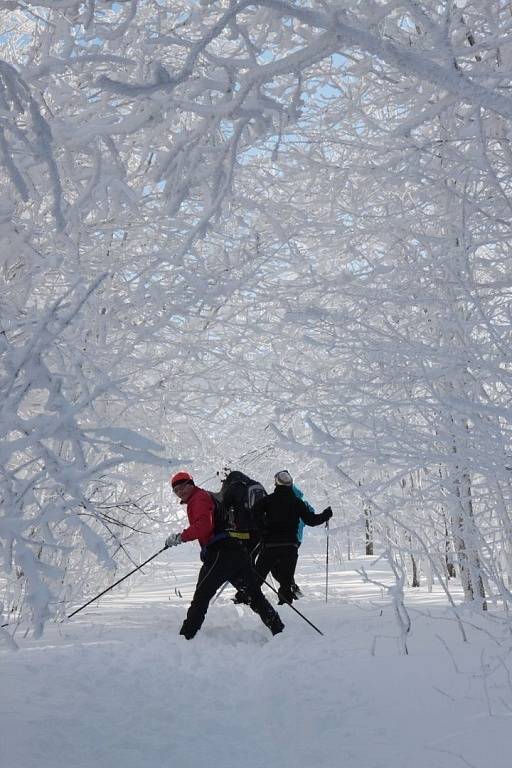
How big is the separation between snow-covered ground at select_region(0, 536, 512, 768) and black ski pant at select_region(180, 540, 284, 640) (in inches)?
6.9

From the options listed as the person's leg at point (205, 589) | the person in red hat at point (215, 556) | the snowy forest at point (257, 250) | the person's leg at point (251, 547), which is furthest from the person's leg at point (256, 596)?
the person's leg at point (251, 547)

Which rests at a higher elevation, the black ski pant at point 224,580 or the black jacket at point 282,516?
the black jacket at point 282,516

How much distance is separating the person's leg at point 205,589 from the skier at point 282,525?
1.35 metres

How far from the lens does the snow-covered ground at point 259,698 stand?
3.46 meters

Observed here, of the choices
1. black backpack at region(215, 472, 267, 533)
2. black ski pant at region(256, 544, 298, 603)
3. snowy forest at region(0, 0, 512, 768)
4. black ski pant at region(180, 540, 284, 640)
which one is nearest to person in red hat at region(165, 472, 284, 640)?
black ski pant at region(180, 540, 284, 640)

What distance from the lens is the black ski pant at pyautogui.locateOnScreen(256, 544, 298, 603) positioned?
27.8 ft

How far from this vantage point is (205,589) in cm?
665

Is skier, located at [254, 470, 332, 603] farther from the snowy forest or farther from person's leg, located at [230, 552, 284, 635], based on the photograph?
person's leg, located at [230, 552, 284, 635]

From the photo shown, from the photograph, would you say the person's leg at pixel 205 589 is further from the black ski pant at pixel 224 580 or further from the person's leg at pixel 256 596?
the person's leg at pixel 256 596

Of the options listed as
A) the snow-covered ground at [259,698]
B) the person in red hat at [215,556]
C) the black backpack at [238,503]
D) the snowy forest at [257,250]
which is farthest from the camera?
the black backpack at [238,503]

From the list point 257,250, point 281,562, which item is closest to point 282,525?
point 281,562

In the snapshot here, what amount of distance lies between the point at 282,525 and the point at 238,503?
2.56ft

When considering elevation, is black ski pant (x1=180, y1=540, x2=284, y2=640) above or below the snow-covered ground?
above

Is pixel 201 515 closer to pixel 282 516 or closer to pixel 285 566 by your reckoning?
pixel 282 516
